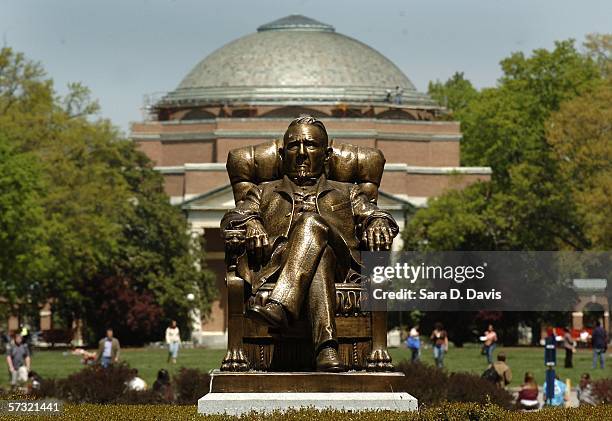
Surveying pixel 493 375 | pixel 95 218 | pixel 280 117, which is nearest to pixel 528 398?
pixel 493 375

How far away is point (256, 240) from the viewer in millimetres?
15852

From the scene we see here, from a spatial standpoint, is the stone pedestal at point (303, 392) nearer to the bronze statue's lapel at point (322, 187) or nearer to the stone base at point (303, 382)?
the stone base at point (303, 382)

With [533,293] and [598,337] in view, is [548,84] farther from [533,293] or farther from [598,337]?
[598,337]

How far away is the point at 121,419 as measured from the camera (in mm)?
14617

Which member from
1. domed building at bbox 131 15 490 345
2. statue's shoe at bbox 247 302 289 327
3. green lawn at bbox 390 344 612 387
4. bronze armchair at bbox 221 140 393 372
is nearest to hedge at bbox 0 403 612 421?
bronze armchair at bbox 221 140 393 372

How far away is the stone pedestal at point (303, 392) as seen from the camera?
1502cm

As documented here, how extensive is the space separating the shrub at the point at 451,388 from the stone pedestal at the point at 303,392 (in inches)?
351

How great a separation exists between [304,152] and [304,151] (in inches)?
0.7

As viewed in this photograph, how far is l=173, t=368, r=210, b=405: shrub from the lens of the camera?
25.2m

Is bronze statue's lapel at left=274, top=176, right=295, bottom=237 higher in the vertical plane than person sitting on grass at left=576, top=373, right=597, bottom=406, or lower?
higher

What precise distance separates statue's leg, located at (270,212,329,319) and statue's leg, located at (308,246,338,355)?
0.06 meters

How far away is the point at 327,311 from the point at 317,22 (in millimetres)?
99247

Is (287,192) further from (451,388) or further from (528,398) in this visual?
(528,398)

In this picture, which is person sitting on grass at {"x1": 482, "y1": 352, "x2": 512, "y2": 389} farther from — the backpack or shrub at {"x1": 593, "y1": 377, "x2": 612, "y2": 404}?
shrub at {"x1": 593, "y1": 377, "x2": 612, "y2": 404}
